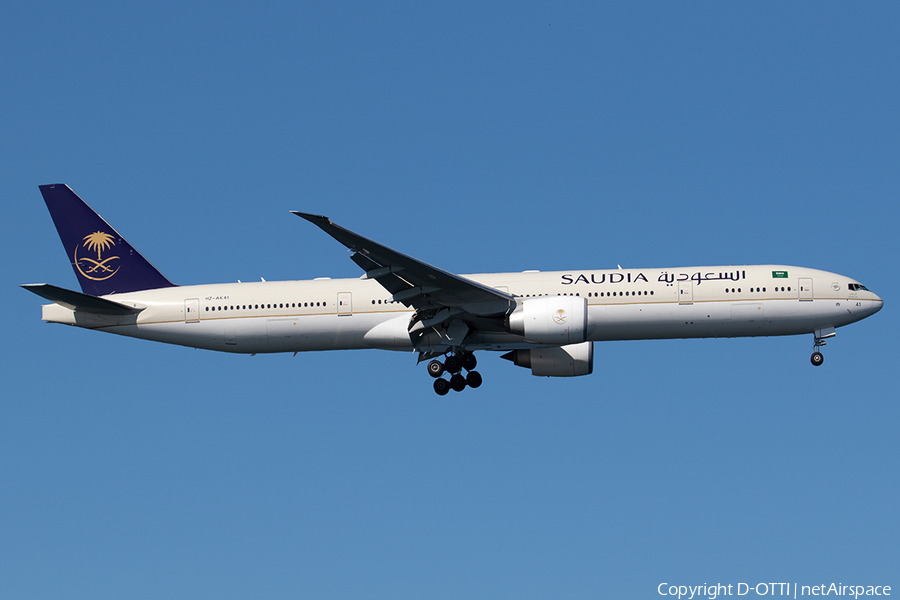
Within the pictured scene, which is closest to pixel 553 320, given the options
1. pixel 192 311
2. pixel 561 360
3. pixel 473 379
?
pixel 561 360

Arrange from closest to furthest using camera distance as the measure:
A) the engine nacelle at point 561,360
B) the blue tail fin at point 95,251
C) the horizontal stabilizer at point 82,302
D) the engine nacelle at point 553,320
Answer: the engine nacelle at point 553,320
the horizontal stabilizer at point 82,302
the engine nacelle at point 561,360
the blue tail fin at point 95,251

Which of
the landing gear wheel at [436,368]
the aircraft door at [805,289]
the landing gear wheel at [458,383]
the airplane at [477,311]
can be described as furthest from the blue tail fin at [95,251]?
the aircraft door at [805,289]

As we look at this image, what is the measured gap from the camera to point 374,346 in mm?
32094

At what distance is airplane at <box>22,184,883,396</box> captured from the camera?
3005 cm

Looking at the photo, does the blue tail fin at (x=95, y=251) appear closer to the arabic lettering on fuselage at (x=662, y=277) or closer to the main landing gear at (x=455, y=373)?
the main landing gear at (x=455, y=373)

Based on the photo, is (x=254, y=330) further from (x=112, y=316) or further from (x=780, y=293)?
(x=780, y=293)

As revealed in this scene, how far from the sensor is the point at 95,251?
3466cm

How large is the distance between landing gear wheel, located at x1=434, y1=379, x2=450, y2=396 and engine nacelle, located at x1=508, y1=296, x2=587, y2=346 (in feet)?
13.1

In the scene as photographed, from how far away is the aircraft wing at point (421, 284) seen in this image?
2808 centimetres

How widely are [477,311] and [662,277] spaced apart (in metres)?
6.28

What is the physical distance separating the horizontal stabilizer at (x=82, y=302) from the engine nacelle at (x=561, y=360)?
13.7 meters

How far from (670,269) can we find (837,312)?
5.57 m

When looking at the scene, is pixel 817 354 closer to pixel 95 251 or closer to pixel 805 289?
pixel 805 289

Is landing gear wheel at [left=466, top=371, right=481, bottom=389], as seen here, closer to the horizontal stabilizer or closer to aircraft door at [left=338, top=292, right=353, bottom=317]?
aircraft door at [left=338, top=292, right=353, bottom=317]
